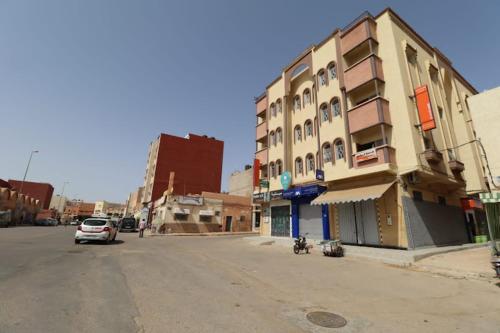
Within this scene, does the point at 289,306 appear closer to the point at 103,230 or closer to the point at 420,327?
the point at 420,327

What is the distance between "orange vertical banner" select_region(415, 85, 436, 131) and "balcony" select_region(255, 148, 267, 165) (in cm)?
1414

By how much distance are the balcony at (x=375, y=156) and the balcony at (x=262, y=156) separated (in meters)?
11.1

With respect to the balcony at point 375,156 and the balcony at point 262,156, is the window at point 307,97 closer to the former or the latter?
the balcony at point 262,156

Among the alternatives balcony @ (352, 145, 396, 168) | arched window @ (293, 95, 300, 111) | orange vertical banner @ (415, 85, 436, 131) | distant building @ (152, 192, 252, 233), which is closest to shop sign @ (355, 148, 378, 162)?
balcony @ (352, 145, 396, 168)

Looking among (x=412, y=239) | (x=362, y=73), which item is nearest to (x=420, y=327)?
(x=412, y=239)

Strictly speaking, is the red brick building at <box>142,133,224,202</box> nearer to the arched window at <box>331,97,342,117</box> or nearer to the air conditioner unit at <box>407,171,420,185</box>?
the arched window at <box>331,97,342,117</box>

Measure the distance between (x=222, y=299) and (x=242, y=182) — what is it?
4393 cm

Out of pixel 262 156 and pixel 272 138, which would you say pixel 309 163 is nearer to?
pixel 272 138

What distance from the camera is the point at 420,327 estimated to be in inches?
177

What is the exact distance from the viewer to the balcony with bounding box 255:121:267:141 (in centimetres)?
2730

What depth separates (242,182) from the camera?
49594 mm

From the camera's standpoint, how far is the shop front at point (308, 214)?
19.0m

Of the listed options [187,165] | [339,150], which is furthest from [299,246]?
[187,165]

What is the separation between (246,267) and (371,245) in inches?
390
